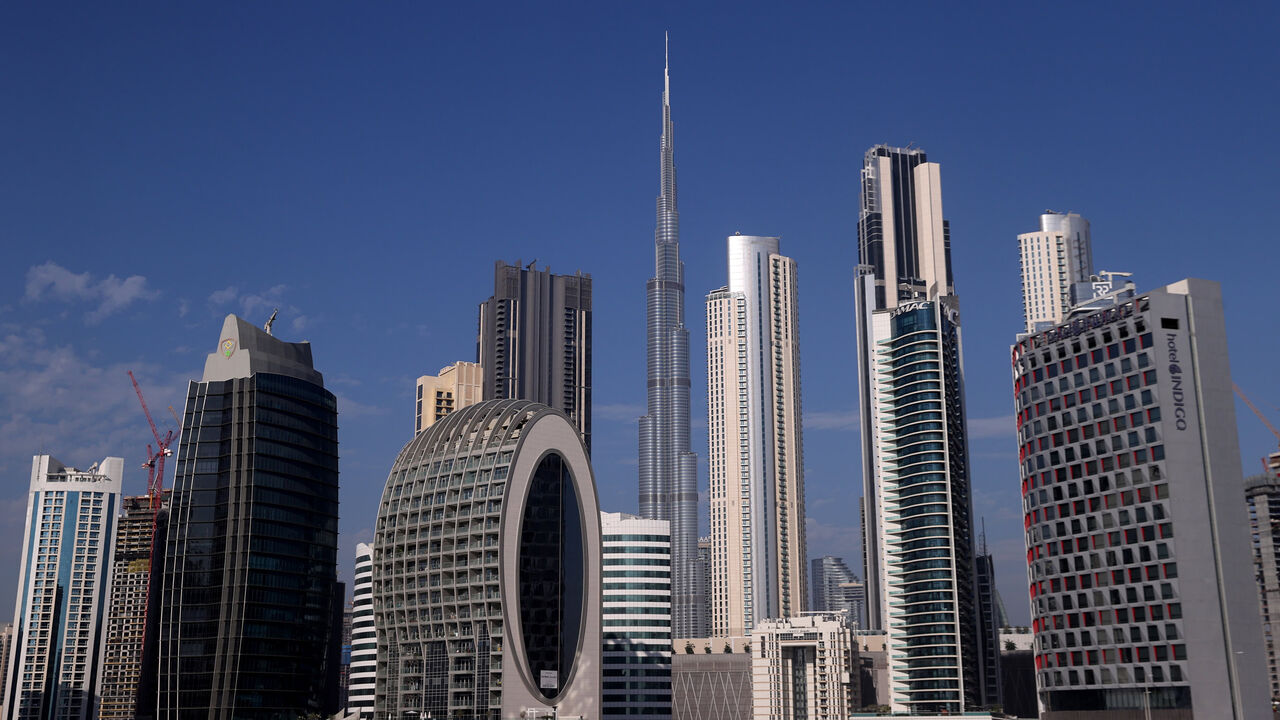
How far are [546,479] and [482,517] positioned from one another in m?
11.2

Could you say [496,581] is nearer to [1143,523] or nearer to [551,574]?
[551,574]

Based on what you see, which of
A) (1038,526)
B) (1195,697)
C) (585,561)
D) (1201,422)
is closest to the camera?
(1195,697)

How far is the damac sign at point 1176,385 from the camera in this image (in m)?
161

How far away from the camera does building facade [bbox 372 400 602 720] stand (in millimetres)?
179875

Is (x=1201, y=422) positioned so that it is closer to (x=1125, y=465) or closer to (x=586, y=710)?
(x=1125, y=465)

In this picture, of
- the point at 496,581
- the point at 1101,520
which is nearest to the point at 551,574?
the point at 496,581

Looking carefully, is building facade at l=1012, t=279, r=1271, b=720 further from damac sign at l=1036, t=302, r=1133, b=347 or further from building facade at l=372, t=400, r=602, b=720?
building facade at l=372, t=400, r=602, b=720

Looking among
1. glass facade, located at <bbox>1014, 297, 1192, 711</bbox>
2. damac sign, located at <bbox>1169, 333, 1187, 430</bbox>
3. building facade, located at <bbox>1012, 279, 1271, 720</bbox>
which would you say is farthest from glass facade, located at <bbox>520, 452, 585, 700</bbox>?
damac sign, located at <bbox>1169, 333, 1187, 430</bbox>

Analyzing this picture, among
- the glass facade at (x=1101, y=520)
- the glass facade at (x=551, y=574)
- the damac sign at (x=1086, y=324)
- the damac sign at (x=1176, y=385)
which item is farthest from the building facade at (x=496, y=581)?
the damac sign at (x=1176, y=385)

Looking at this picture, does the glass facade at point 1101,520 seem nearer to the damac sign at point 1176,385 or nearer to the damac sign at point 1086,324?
the damac sign at point 1086,324

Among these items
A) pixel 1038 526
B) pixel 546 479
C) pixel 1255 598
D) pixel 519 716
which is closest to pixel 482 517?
pixel 546 479

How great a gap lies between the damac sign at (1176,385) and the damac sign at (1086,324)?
6911mm

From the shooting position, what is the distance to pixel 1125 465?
165 meters

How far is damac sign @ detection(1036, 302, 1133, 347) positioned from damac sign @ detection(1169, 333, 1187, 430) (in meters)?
6.91
